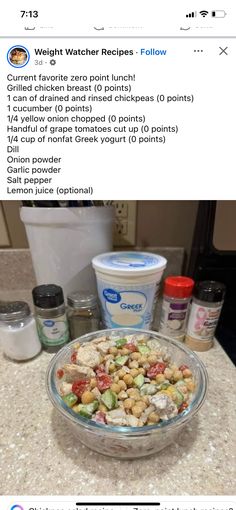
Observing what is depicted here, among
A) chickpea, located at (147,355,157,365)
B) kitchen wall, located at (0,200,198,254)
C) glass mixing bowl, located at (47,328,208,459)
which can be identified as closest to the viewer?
glass mixing bowl, located at (47,328,208,459)

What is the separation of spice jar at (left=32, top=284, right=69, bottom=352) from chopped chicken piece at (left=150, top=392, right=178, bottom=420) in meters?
0.20

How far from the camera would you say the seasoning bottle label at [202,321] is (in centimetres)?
44

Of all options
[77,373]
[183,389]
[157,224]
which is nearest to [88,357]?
[77,373]

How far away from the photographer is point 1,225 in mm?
597

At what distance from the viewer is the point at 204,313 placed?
0.44 m

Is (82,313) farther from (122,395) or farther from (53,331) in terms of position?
(122,395)

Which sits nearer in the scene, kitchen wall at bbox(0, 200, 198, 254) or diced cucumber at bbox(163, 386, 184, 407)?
diced cucumber at bbox(163, 386, 184, 407)

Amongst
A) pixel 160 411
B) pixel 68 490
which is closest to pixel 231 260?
pixel 160 411
